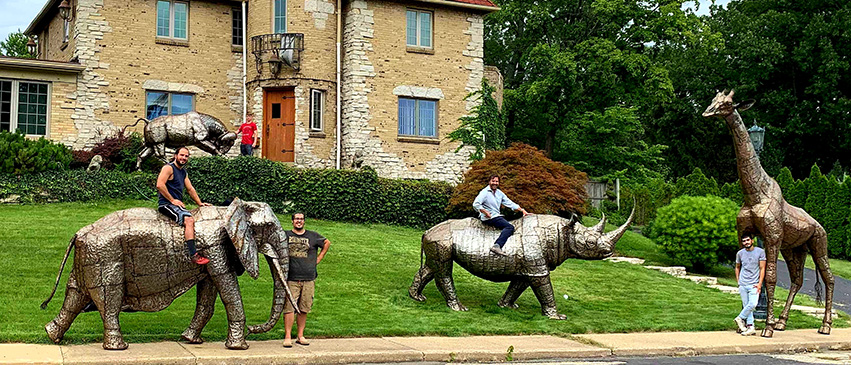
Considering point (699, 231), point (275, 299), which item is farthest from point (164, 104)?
point (275, 299)

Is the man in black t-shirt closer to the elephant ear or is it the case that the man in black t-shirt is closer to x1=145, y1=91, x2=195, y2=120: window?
the elephant ear

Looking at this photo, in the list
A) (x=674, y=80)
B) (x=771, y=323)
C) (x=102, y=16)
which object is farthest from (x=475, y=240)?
(x=674, y=80)

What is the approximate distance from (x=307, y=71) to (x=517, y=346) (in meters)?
19.7

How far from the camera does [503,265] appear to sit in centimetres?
1520

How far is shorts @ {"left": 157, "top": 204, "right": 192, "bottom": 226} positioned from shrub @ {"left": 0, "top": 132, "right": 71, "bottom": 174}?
14013 mm

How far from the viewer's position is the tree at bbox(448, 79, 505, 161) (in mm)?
29766

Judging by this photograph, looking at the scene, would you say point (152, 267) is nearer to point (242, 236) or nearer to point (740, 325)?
point (242, 236)

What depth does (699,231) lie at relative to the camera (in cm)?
2328

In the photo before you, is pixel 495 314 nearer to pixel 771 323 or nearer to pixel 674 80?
pixel 771 323

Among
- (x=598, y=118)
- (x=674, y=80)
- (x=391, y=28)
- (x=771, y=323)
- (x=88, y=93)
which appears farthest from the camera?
(x=674, y=80)

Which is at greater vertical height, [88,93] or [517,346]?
[88,93]

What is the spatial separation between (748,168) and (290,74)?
1847cm

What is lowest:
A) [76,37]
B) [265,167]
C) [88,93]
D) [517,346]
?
[517,346]

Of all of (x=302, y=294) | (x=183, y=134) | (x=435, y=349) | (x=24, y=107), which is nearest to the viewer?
(x=435, y=349)
